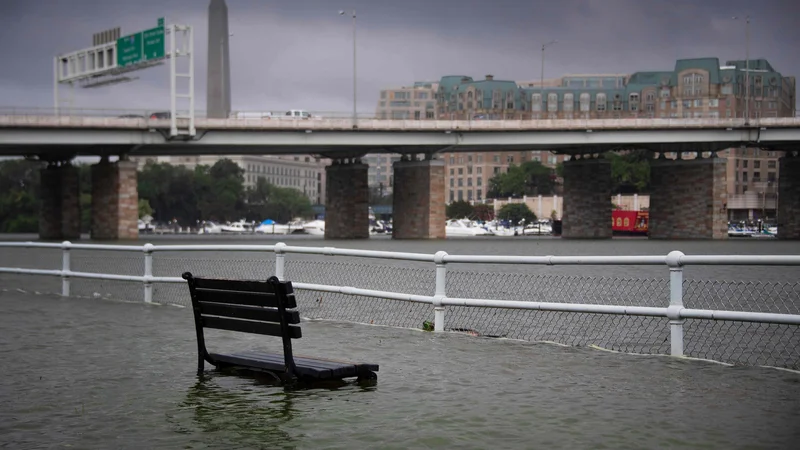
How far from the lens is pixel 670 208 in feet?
326

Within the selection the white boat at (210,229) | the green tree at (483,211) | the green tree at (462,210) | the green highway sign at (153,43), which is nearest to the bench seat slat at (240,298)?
the green highway sign at (153,43)

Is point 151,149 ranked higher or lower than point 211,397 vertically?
higher

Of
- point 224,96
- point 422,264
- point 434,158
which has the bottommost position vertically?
point 422,264

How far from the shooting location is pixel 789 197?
101125 millimetres

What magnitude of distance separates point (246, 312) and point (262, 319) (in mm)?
259

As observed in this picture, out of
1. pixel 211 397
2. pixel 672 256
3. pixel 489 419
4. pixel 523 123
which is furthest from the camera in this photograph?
pixel 523 123

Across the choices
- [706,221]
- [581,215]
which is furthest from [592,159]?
[706,221]

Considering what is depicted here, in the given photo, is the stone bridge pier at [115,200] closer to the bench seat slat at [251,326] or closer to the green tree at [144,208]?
the green tree at [144,208]

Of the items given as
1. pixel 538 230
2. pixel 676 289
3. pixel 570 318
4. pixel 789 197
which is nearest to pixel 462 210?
pixel 538 230

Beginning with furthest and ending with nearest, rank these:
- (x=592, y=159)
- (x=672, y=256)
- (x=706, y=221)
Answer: (x=592, y=159), (x=706, y=221), (x=672, y=256)

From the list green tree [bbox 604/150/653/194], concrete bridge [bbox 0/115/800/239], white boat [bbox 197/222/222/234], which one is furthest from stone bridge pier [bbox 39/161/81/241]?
green tree [bbox 604/150/653/194]

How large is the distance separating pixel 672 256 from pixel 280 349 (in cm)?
510

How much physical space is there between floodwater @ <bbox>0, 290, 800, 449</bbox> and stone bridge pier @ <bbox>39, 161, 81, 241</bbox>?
8915 centimetres

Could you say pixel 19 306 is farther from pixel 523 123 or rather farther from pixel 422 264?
pixel 523 123
